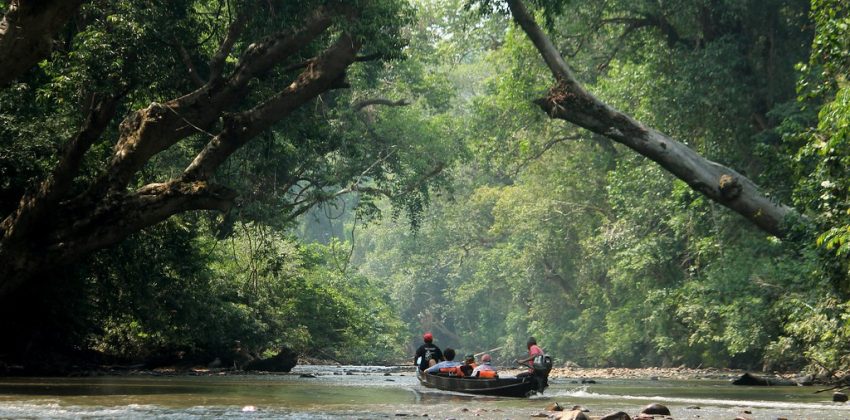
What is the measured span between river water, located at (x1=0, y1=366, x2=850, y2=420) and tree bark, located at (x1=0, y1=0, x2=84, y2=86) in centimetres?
421

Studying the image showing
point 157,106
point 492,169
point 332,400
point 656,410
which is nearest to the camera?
point 656,410

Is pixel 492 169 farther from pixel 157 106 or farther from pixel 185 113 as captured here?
pixel 157 106

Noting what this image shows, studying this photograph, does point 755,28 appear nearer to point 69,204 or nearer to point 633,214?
point 633,214

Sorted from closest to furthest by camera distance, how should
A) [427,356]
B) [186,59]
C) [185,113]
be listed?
[185,113] < [186,59] < [427,356]

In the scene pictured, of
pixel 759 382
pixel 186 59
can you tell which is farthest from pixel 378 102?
pixel 186 59

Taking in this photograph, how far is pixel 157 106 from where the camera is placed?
15.1 meters

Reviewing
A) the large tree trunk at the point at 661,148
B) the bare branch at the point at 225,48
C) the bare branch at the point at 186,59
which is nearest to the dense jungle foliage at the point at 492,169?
the bare branch at the point at 186,59

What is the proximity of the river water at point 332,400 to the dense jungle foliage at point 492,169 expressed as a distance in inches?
68.5

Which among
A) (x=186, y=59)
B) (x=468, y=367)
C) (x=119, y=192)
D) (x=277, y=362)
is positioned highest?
(x=186, y=59)

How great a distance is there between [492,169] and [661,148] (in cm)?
2875

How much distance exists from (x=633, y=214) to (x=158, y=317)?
17460 mm

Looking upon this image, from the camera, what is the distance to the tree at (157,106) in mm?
14727

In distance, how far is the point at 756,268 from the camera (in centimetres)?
2661

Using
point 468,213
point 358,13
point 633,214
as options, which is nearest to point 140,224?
point 358,13
